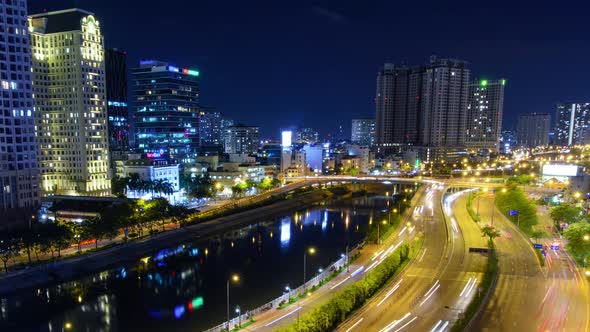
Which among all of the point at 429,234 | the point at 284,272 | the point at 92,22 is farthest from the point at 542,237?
the point at 92,22

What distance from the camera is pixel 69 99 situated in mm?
65625

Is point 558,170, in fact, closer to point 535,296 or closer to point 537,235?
point 537,235

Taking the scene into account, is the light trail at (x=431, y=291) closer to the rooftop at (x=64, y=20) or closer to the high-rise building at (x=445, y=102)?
the rooftop at (x=64, y=20)

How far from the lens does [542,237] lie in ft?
139

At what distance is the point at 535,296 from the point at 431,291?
692 centimetres

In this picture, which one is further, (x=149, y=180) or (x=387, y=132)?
(x=387, y=132)

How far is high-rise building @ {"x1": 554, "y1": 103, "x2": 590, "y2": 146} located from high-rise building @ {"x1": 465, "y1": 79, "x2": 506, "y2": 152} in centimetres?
5118

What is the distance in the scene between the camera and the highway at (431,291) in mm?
24375

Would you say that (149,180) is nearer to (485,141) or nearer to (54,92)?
(54,92)

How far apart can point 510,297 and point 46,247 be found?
39.2m

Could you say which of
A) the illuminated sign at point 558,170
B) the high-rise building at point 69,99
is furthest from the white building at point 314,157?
the high-rise building at point 69,99

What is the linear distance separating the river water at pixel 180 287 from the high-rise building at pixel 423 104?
3482 inches

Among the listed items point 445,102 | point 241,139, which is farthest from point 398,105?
point 241,139

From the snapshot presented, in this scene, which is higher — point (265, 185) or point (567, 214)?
point (567, 214)
